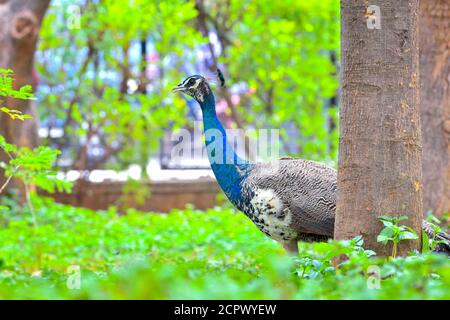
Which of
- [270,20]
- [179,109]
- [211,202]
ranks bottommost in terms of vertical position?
[211,202]

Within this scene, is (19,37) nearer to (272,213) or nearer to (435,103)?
(435,103)

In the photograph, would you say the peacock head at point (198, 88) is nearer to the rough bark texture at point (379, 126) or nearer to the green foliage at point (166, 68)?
the rough bark texture at point (379, 126)

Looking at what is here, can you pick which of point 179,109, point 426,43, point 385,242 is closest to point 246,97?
point 179,109

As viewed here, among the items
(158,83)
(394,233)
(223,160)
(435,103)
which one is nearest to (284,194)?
(223,160)

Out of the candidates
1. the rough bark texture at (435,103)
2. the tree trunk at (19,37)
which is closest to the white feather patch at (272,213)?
the rough bark texture at (435,103)

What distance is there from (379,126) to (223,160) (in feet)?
4.68

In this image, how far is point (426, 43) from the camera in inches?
273

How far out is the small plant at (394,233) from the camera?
3974 millimetres

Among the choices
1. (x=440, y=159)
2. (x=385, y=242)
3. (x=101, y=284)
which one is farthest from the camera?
(x=440, y=159)

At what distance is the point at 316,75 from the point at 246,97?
49.0 inches

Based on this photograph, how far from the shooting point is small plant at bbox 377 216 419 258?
3.97 metres

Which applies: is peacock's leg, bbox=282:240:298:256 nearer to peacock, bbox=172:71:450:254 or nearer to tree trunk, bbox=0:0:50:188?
peacock, bbox=172:71:450:254

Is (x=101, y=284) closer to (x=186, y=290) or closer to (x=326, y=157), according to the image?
(x=186, y=290)
